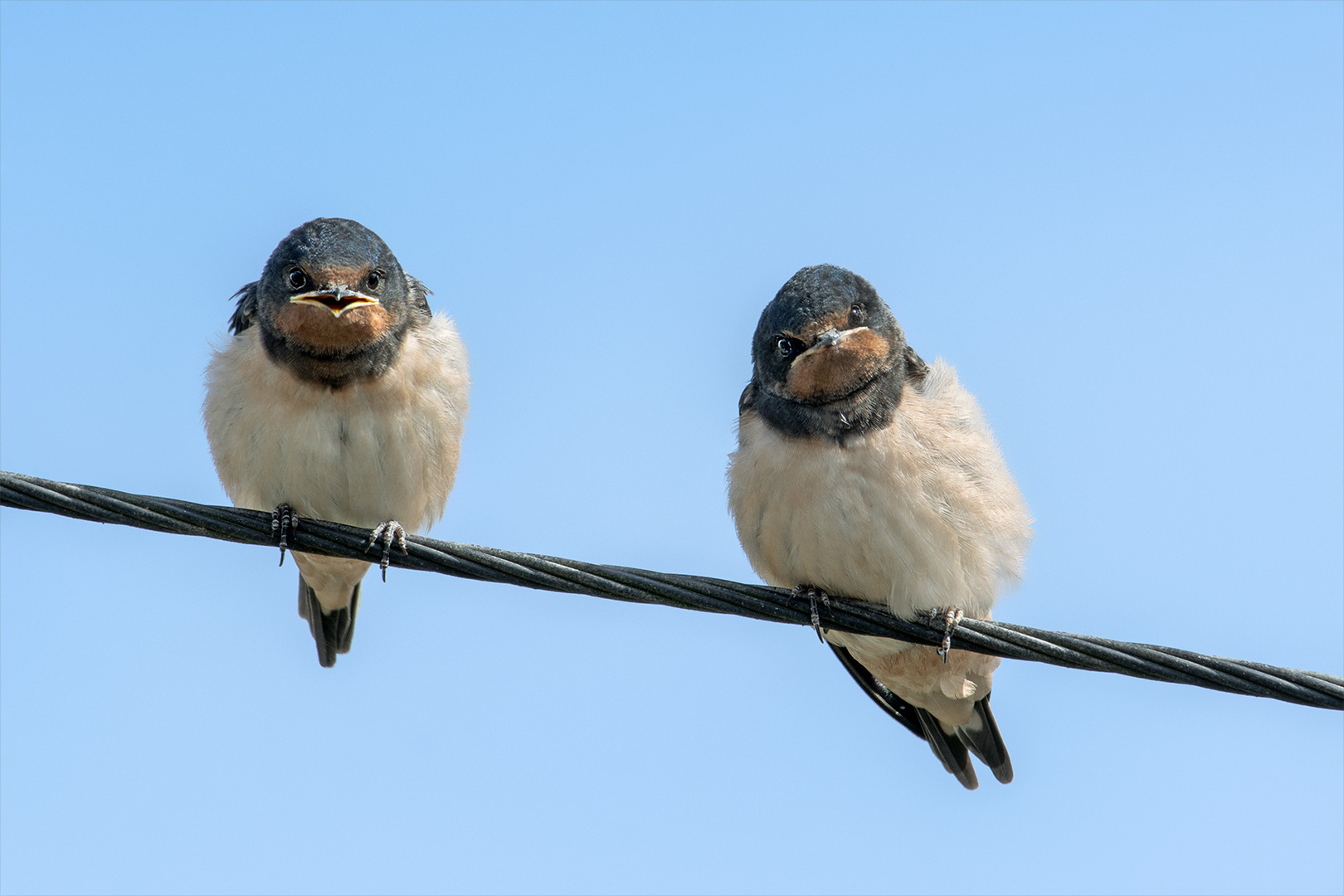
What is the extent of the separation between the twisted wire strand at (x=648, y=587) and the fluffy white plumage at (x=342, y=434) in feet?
4.24

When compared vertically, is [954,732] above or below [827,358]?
below

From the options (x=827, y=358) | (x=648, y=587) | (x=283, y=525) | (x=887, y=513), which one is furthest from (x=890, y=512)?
(x=283, y=525)

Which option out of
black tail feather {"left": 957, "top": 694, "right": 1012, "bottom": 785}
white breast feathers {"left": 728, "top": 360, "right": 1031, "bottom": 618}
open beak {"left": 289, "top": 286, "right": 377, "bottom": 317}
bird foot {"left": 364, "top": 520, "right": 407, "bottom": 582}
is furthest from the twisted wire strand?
black tail feather {"left": 957, "top": 694, "right": 1012, "bottom": 785}

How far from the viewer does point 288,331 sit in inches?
258

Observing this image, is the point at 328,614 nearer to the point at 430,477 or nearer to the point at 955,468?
the point at 430,477

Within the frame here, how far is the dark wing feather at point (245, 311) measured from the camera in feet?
23.4

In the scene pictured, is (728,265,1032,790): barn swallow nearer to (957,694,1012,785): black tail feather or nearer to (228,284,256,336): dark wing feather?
(957,694,1012,785): black tail feather

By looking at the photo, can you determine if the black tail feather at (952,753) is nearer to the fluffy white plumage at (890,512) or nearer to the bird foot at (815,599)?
the fluffy white plumage at (890,512)

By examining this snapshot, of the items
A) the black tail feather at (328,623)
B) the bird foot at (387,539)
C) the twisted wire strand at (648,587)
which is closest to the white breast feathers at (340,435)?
the bird foot at (387,539)

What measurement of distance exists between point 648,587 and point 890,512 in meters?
1.61

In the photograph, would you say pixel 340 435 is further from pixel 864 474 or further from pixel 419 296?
pixel 864 474

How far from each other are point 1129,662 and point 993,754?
9.06 ft

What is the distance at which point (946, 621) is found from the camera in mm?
5926

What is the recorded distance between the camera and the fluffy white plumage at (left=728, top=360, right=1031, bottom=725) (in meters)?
6.07
